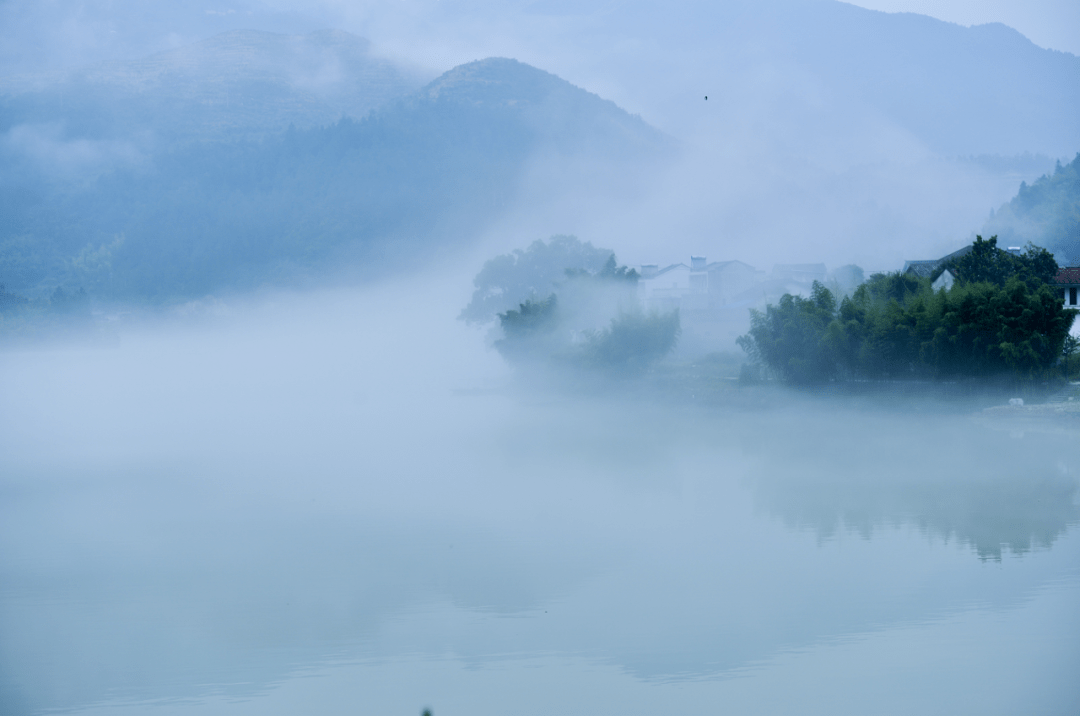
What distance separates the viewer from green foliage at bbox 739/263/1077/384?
16.7 m

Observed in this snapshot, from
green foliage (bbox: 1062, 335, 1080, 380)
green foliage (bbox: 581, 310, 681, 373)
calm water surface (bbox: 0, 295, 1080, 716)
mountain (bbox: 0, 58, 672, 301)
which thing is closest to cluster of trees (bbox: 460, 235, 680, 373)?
green foliage (bbox: 581, 310, 681, 373)

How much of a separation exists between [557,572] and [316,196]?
61.9m

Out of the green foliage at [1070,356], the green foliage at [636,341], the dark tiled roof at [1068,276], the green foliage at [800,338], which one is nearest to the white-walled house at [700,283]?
the green foliage at [636,341]

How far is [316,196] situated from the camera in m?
66.7

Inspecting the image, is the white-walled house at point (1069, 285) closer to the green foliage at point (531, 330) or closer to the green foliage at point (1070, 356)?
the green foliage at point (1070, 356)

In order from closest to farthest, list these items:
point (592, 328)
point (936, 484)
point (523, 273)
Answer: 1. point (936, 484)
2. point (592, 328)
3. point (523, 273)

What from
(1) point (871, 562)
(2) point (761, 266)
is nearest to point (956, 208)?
(2) point (761, 266)

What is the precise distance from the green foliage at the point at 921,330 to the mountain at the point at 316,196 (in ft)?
137

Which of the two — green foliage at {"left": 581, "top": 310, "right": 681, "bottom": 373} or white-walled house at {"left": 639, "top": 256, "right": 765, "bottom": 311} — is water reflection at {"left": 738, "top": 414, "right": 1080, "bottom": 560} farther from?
white-walled house at {"left": 639, "top": 256, "right": 765, "bottom": 311}

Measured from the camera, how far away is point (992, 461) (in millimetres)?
12953

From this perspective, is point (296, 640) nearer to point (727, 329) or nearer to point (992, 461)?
point (992, 461)

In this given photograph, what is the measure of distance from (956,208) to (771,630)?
57.8 meters

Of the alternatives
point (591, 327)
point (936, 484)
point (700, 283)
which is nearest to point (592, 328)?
point (591, 327)

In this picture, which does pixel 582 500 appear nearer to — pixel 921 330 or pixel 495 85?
pixel 921 330
